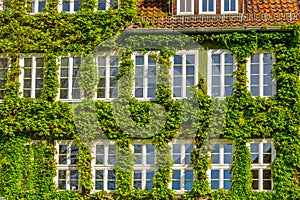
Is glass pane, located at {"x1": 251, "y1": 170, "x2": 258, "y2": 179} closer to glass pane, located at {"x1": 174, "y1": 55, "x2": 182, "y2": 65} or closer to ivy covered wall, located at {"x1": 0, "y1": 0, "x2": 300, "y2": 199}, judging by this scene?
ivy covered wall, located at {"x1": 0, "y1": 0, "x2": 300, "y2": 199}

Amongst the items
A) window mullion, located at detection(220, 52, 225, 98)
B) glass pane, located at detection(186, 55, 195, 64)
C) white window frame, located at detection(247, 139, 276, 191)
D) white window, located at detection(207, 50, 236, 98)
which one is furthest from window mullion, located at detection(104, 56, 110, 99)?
white window frame, located at detection(247, 139, 276, 191)

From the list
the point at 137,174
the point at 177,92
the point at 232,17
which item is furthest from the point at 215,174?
the point at 232,17

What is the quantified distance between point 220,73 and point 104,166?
15.4 ft

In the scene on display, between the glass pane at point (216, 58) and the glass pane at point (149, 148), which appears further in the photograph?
the glass pane at point (216, 58)

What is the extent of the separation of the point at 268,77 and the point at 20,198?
867 cm

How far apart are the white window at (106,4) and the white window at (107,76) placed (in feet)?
5.53

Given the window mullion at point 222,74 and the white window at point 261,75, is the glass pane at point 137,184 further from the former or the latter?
the white window at point 261,75

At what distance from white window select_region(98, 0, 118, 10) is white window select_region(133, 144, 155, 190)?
4675 millimetres

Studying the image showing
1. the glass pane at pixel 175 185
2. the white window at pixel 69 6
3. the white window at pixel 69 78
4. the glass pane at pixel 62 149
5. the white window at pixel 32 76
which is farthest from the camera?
the white window at pixel 69 6

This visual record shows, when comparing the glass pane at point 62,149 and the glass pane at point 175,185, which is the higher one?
the glass pane at point 62,149

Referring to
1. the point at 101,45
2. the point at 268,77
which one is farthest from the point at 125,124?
the point at 268,77

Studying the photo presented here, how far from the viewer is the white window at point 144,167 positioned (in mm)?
29188

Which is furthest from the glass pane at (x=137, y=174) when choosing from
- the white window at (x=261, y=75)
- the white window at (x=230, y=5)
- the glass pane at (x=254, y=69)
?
the white window at (x=230, y=5)

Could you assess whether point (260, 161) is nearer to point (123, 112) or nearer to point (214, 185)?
point (214, 185)
